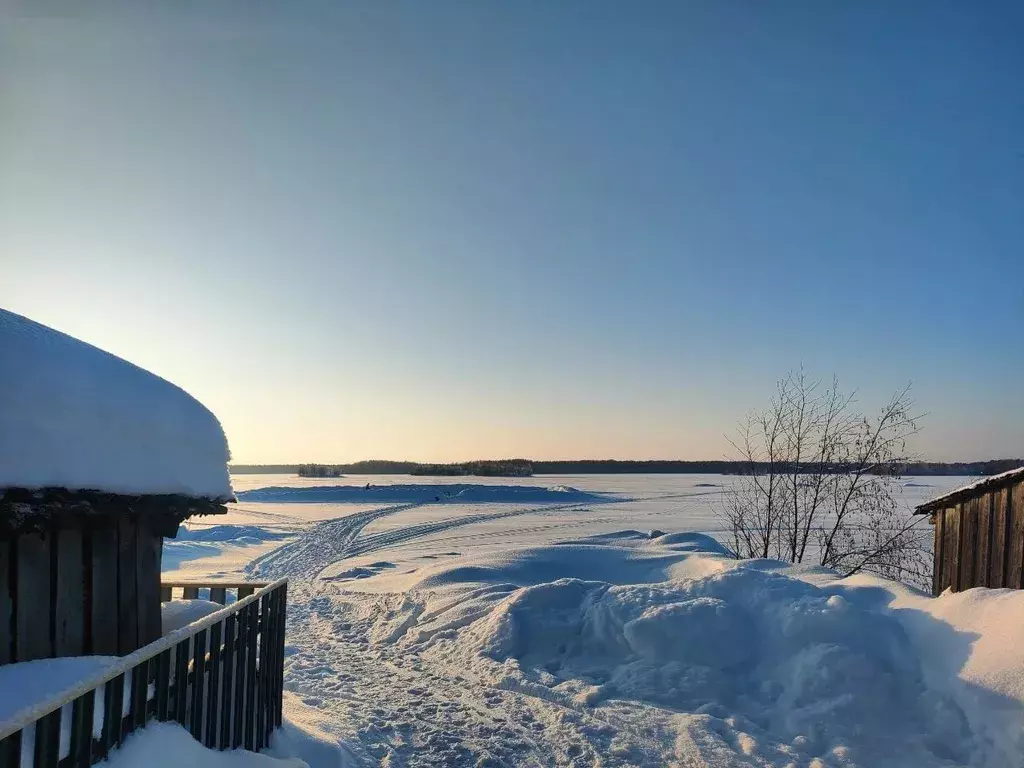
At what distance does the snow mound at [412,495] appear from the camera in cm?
4809

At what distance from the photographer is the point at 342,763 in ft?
19.7

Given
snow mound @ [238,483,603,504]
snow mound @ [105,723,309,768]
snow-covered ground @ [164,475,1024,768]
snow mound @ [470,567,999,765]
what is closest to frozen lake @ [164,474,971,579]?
snow mound @ [238,483,603,504]

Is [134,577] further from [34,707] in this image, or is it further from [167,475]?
[34,707]

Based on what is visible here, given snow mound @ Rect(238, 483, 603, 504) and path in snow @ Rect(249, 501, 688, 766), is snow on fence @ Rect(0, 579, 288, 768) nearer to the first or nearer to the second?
path in snow @ Rect(249, 501, 688, 766)

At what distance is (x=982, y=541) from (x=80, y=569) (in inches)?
401

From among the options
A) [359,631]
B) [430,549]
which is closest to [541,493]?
[430,549]

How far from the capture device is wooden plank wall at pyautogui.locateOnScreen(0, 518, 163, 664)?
372 cm

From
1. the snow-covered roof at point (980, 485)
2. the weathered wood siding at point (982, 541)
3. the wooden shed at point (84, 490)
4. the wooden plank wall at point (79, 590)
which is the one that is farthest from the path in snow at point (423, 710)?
the snow-covered roof at point (980, 485)

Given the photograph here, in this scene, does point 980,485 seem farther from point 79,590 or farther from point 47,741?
point 47,741

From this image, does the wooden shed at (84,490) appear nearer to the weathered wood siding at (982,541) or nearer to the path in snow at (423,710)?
the path in snow at (423,710)

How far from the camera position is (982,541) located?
30.1 ft

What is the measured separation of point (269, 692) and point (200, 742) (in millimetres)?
1707

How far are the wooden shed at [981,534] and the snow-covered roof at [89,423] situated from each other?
29.8ft

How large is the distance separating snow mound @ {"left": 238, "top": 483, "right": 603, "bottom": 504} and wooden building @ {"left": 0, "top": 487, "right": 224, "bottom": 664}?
136 feet
